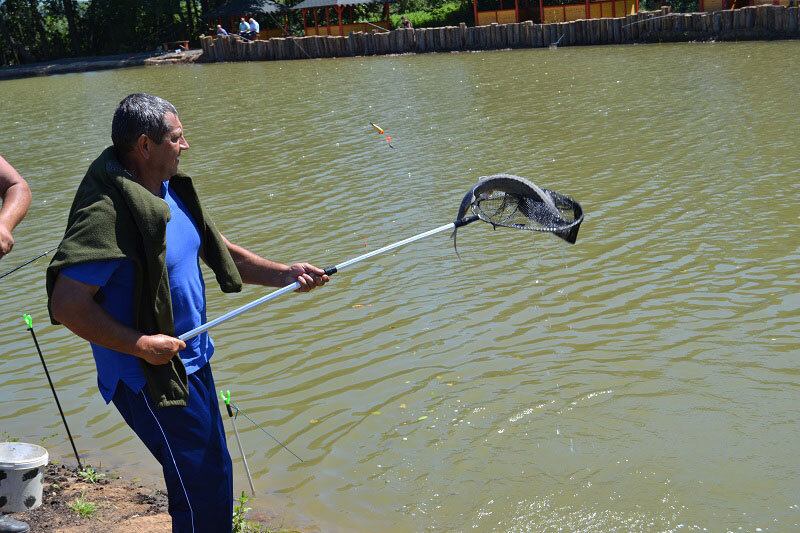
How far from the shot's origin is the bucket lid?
179 inches

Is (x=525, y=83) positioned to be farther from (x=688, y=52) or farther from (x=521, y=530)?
(x=521, y=530)

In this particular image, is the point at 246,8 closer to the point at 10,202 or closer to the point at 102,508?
the point at 102,508

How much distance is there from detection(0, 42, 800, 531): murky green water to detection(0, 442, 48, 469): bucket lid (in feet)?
3.67

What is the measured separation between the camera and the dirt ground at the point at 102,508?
460 cm

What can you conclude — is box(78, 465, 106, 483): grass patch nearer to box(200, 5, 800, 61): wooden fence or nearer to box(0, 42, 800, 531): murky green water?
box(0, 42, 800, 531): murky green water

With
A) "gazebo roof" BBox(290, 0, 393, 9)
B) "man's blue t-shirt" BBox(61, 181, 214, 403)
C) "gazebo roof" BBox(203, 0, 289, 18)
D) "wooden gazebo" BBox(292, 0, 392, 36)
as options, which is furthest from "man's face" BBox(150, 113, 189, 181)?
"gazebo roof" BBox(203, 0, 289, 18)

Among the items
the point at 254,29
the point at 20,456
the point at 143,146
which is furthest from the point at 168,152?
the point at 254,29

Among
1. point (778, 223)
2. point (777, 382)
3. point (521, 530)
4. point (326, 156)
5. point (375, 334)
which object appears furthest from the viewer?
point (326, 156)

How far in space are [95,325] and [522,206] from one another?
2.59 m

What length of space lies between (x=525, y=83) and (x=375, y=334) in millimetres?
17081

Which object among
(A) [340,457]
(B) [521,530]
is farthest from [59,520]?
(B) [521,530]

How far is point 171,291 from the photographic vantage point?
3438mm

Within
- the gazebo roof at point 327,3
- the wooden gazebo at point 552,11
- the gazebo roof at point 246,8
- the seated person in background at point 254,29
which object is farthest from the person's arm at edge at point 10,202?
the gazebo roof at point 246,8

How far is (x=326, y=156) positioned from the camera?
629 inches
